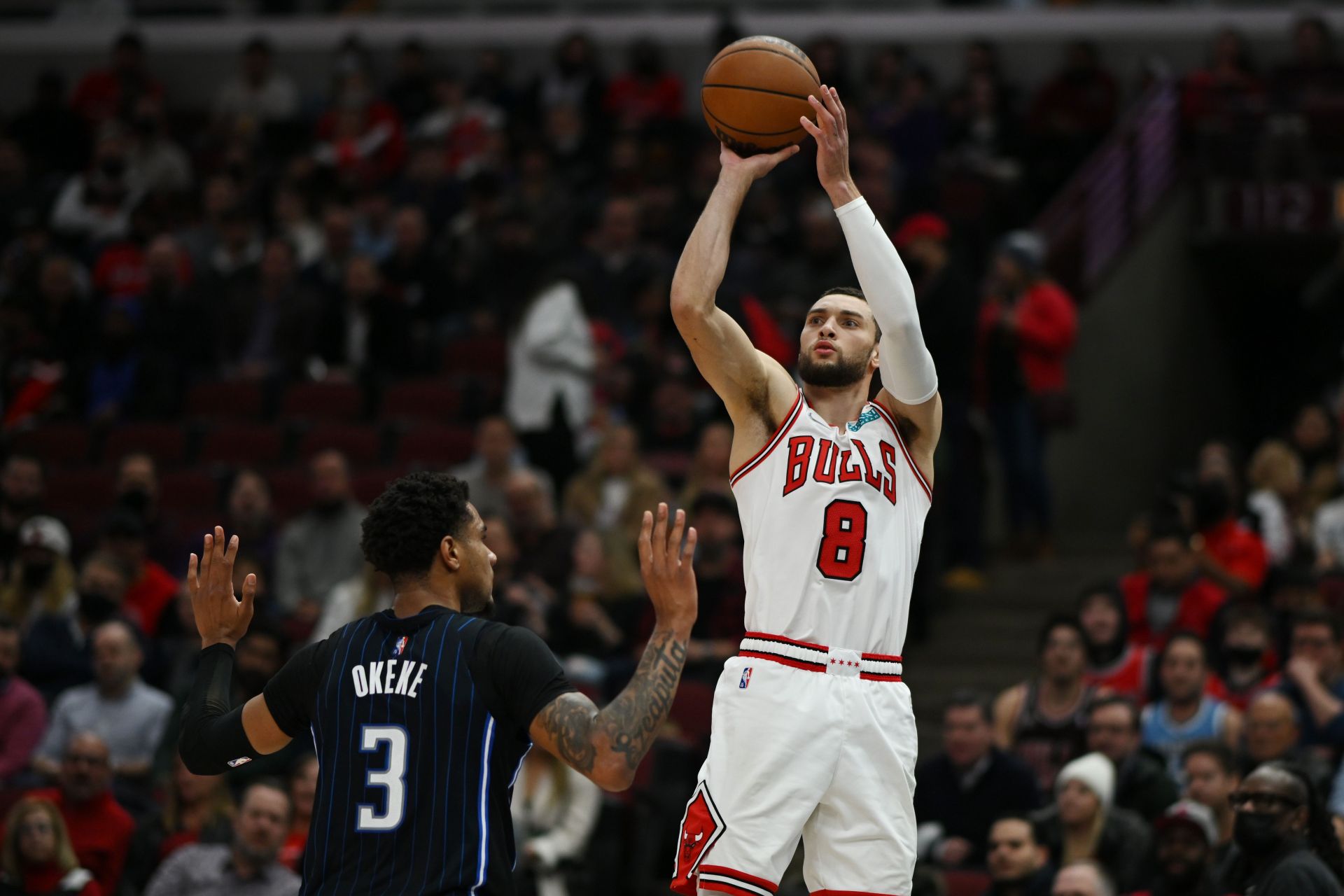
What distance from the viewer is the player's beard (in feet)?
19.5

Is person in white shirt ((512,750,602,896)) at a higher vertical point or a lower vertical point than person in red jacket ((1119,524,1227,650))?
lower

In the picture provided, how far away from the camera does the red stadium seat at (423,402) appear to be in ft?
47.1

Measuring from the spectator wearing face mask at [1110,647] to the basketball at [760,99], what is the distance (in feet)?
16.7

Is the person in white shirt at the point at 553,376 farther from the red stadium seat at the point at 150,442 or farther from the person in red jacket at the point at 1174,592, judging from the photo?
the person in red jacket at the point at 1174,592

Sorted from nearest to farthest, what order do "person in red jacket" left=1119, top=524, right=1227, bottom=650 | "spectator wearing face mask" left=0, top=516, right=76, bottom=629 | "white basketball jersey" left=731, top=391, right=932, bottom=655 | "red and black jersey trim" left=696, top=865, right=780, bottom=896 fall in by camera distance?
"red and black jersey trim" left=696, top=865, right=780, bottom=896, "white basketball jersey" left=731, top=391, right=932, bottom=655, "person in red jacket" left=1119, top=524, right=1227, bottom=650, "spectator wearing face mask" left=0, top=516, right=76, bottom=629

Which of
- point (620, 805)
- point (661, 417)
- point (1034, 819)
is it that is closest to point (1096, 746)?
point (1034, 819)

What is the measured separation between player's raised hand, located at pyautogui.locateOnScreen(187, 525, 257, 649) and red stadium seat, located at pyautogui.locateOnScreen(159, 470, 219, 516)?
28.7 ft

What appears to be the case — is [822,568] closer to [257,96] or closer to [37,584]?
[37,584]

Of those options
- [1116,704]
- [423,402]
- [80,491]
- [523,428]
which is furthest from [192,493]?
[1116,704]

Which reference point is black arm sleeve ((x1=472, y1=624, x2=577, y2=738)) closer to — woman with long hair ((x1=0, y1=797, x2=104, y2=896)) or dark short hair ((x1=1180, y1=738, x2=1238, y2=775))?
dark short hair ((x1=1180, y1=738, x2=1238, y2=775))

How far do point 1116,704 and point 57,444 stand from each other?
356 inches

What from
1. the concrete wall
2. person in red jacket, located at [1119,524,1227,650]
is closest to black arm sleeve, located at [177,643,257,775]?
person in red jacket, located at [1119,524,1227,650]

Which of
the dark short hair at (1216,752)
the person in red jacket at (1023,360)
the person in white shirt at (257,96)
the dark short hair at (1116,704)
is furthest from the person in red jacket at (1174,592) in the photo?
the person in white shirt at (257,96)

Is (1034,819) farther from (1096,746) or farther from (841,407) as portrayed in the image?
(841,407)
